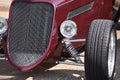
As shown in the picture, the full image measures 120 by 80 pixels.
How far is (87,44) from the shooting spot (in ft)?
13.4

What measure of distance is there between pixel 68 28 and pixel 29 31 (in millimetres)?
490

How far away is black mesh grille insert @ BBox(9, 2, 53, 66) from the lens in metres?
4.42

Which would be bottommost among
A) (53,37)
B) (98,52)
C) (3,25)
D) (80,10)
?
(98,52)

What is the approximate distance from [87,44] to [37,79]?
3.68 ft

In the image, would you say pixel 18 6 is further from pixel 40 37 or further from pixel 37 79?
pixel 37 79

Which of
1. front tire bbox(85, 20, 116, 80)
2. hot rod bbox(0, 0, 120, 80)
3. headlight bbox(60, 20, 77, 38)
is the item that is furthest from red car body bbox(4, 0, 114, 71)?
front tire bbox(85, 20, 116, 80)

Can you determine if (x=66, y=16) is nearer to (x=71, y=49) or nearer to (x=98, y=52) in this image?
(x=71, y=49)

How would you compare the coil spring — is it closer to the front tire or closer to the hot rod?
the hot rod

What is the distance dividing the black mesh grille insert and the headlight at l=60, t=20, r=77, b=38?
0.19 metres

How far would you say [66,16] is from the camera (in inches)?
189

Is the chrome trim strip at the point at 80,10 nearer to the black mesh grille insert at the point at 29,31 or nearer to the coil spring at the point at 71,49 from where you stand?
the black mesh grille insert at the point at 29,31

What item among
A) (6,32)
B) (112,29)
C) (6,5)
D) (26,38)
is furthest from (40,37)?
(6,5)

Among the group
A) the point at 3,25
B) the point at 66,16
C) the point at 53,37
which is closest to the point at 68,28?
the point at 53,37

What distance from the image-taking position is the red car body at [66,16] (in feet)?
14.6
